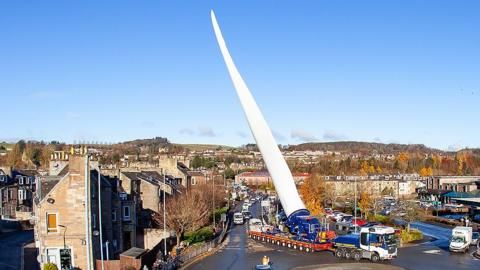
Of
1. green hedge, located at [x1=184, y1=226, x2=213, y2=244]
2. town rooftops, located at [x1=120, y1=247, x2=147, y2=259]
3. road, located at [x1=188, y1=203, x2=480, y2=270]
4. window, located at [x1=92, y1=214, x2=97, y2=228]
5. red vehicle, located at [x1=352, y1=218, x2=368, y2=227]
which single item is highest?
window, located at [x1=92, y1=214, x2=97, y2=228]

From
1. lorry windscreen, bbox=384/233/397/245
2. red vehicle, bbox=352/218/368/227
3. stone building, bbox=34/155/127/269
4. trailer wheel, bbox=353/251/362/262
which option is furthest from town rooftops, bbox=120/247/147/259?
red vehicle, bbox=352/218/368/227

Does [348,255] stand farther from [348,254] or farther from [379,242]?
[379,242]

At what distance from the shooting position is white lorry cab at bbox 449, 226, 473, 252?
1377 inches

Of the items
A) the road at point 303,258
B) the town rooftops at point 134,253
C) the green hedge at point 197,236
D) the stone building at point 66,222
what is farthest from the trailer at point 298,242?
the stone building at point 66,222

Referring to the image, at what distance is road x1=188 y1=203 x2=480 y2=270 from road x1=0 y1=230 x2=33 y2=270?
1039 centimetres

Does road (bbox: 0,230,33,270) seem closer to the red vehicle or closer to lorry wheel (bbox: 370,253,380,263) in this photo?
lorry wheel (bbox: 370,253,380,263)

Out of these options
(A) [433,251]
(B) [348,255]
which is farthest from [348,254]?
(A) [433,251]

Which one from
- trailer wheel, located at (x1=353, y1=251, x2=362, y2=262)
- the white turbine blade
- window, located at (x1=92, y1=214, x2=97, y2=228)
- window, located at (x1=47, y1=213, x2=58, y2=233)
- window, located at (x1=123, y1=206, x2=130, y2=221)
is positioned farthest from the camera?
Answer: the white turbine blade

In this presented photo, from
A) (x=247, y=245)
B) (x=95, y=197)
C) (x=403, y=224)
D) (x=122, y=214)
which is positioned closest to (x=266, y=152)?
(x=247, y=245)

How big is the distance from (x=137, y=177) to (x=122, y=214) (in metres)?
12.7

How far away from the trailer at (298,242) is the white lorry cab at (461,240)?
25.7ft

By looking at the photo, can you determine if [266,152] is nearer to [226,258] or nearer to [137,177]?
[226,258]

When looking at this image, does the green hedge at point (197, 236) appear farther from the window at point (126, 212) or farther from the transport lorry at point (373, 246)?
the transport lorry at point (373, 246)

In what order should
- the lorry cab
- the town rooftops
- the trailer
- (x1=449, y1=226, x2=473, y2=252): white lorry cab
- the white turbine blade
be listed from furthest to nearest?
1. the white turbine blade
2. the trailer
3. (x1=449, y1=226, x2=473, y2=252): white lorry cab
4. the lorry cab
5. the town rooftops
